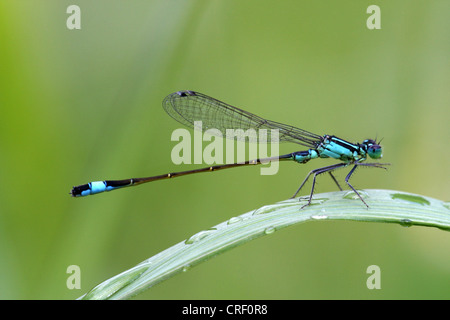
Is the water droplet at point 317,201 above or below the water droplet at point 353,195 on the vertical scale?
below

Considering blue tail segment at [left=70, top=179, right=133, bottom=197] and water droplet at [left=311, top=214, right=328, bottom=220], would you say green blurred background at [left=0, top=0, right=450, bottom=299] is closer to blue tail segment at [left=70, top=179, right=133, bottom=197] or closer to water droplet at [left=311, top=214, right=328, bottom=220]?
blue tail segment at [left=70, top=179, right=133, bottom=197]

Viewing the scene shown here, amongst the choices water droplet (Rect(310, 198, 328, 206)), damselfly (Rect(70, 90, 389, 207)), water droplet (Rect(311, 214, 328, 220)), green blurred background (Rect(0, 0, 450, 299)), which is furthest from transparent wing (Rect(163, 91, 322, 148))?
water droplet (Rect(311, 214, 328, 220))

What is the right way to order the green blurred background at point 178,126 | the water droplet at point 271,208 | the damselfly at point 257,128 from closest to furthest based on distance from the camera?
the water droplet at point 271,208 → the green blurred background at point 178,126 → the damselfly at point 257,128

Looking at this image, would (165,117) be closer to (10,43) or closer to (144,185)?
(144,185)

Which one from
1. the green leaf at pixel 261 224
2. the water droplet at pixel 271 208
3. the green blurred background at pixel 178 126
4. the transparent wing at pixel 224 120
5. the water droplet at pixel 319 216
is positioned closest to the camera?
the green leaf at pixel 261 224

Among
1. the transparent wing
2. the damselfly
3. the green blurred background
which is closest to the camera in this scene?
the green blurred background

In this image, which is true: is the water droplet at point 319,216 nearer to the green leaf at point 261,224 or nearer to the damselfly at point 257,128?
the green leaf at point 261,224

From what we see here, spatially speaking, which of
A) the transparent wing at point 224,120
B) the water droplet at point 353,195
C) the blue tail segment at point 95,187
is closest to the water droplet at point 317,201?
the water droplet at point 353,195
